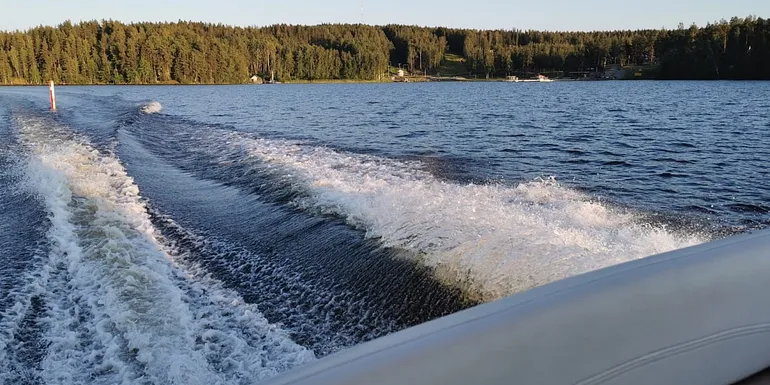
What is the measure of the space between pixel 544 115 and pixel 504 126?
795 centimetres

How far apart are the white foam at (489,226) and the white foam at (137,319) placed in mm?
2437

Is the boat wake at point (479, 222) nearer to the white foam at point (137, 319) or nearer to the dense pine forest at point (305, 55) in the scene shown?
the white foam at point (137, 319)

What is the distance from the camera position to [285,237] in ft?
28.9

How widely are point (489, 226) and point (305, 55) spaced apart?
153002 millimetres

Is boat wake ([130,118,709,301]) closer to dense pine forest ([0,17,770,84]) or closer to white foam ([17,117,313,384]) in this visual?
white foam ([17,117,313,384])

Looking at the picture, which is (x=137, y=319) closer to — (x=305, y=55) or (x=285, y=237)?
(x=285, y=237)

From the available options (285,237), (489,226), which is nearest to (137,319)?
(285,237)

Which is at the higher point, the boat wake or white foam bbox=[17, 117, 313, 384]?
the boat wake

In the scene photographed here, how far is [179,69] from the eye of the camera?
12825 centimetres

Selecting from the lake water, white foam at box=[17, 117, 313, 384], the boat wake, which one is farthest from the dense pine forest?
white foam at box=[17, 117, 313, 384]

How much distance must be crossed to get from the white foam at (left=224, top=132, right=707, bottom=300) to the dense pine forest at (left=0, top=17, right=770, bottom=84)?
111284mm

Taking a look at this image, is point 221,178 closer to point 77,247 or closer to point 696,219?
point 77,247

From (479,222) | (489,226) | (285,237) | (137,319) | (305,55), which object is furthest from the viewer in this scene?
(305,55)

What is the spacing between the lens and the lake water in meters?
5.42
